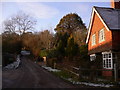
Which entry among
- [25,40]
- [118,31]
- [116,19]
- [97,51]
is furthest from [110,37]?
[25,40]

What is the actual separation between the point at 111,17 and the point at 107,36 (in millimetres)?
2691

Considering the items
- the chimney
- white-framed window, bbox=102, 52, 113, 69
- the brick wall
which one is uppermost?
the chimney

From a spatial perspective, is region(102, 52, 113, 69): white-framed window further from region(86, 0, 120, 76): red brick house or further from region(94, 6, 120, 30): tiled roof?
region(94, 6, 120, 30): tiled roof

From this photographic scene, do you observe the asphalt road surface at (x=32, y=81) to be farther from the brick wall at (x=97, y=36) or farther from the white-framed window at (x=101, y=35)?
the white-framed window at (x=101, y=35)

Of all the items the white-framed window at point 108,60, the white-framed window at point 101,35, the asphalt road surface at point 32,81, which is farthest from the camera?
the white-framed window at point 101,35

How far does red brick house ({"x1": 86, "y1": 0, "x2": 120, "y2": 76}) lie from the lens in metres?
18.7

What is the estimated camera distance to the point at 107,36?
1970 cm

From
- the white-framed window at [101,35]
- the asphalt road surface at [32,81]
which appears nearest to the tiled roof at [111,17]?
the white-framed window at [101,35]

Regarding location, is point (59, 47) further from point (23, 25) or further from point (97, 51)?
point (23, 25)

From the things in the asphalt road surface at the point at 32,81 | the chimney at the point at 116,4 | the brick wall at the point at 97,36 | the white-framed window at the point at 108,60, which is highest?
the chimney at the point at 116,4

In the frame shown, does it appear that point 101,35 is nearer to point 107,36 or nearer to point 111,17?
point 111,17

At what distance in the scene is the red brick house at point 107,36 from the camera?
18672mm

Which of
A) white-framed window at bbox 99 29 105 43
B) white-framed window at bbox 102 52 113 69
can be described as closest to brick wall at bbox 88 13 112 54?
white-framed window at bbox 99 29 105 43

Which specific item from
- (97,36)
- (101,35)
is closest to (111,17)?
(101,35)
